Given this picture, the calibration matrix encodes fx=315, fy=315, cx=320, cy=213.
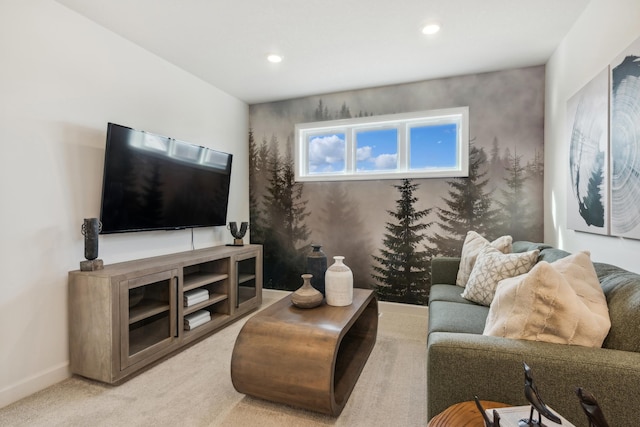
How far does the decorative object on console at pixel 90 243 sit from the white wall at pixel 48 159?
14cm

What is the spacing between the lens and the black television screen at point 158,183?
2318mm

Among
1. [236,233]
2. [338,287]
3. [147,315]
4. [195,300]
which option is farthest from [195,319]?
[338,287]

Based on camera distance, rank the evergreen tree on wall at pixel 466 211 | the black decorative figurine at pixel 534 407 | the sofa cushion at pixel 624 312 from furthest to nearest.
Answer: the evergreen tree on wall at pixel 466 211, the sofa cushion at pixel 624 312, the black decorative figurine at pixel 534 407

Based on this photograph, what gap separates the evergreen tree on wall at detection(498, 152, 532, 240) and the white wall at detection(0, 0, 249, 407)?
3.43 metres

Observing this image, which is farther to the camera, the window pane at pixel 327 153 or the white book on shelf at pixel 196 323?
the window pane at pixel 327 153

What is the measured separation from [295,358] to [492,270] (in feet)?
4.63

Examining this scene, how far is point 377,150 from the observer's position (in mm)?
3691

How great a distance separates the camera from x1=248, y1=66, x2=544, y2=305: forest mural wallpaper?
3109mm

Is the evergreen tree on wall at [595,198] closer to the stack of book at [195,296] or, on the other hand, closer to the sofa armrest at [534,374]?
the sofa armrest at [534,374]

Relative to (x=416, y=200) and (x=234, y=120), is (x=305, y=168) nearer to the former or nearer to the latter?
(x=234, y=120)

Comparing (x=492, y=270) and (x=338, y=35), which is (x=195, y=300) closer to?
(x=492, y=270)

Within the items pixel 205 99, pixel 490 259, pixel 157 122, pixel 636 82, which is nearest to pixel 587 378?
pixel 490 259

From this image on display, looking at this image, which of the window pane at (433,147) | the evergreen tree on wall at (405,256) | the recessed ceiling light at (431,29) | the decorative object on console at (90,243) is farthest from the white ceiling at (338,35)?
the decorative object on console at (90,243)

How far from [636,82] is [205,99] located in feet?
11.4
